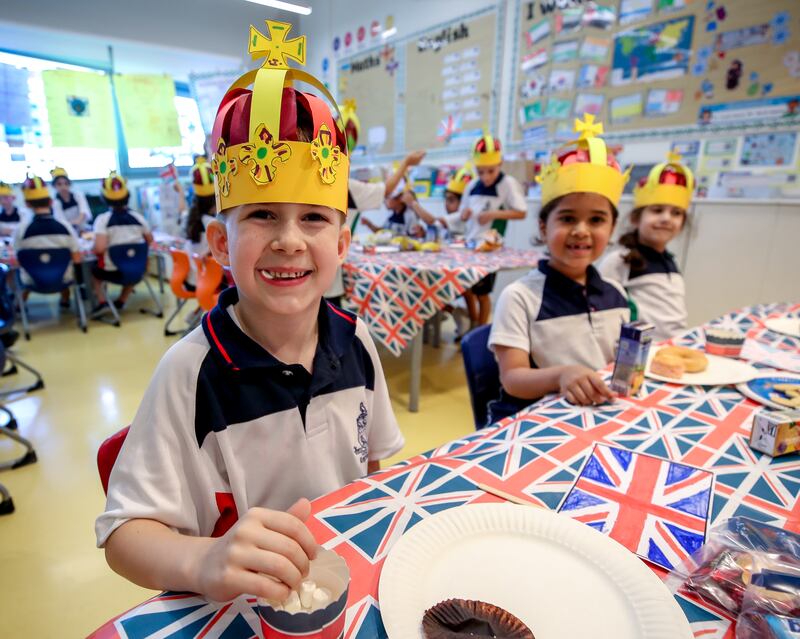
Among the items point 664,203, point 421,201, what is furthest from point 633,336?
point 421,201

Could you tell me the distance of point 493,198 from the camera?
12.5 ft

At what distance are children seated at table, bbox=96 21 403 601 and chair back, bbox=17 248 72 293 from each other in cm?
375

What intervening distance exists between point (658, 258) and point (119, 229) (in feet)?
13.8

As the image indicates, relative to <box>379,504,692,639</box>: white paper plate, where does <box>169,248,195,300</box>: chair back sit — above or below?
below

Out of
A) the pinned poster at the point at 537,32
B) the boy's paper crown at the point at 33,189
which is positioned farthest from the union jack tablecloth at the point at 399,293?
the boy's paper crown at the point at 33,189

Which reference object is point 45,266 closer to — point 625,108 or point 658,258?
point 658,258

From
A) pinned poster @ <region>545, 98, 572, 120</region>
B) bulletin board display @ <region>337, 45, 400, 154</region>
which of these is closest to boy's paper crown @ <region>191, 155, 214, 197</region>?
bulletin board display @ <region>337, 45, 400, 154</region>

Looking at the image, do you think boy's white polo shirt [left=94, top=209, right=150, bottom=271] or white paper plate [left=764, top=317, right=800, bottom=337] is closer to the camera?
white paper plate [left=764, top=317, right=800, bottom=337]

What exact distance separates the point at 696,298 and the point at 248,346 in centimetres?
351

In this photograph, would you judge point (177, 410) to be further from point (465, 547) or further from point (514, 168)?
point (514, 168)

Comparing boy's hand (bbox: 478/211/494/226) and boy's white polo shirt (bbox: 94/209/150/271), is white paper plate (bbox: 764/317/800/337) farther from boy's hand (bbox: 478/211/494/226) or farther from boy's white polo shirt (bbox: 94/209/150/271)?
boy's white polo shirt (bbox: 94/209/150/271)

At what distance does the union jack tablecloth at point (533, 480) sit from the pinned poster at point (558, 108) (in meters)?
3.39

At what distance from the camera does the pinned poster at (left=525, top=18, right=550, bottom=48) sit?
377cm

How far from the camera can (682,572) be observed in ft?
1.67
